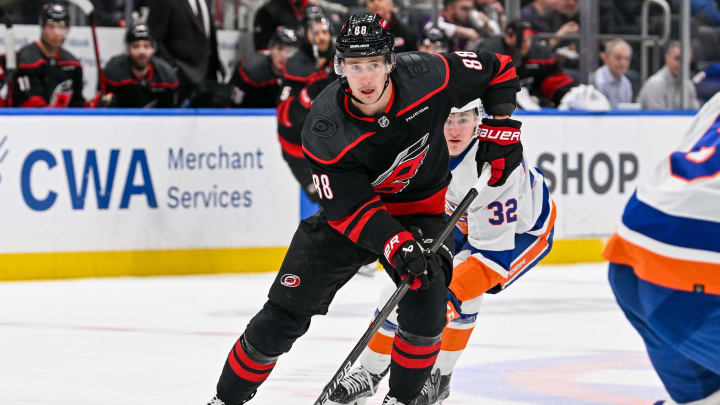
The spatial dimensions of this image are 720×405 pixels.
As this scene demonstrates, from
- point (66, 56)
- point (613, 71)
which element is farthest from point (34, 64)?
point (613, 71)

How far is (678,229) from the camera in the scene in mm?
2471

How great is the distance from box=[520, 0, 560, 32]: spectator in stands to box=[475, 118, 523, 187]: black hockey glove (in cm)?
545

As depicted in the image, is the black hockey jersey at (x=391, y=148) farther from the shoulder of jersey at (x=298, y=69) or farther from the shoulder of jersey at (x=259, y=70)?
the shoulder of jersey at (x=259, y=70)

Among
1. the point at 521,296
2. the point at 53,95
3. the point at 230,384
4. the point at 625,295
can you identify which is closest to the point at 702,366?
the point at 625,295

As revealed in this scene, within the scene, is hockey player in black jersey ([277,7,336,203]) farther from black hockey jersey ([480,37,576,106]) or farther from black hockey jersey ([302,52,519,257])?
black hockey jersey ([302,52,519,257])

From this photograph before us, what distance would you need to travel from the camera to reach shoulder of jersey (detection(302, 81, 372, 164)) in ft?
11.1

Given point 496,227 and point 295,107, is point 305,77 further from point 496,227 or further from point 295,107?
point 496,227

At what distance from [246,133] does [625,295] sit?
5288mm

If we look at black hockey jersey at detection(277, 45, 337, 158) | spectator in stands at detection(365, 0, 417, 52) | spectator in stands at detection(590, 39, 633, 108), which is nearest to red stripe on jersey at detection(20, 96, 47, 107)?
black hockey jersey at detection(277, 45, 337, 158)

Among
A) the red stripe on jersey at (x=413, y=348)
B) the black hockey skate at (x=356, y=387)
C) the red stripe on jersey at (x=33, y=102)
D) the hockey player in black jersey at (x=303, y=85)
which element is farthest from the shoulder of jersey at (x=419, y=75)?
the red stripe on jersey at (x=33, y=102)

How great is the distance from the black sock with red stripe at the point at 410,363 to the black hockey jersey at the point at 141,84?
4612 mm

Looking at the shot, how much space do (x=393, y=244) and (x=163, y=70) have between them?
495 cm

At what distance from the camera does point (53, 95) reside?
25.3 feet

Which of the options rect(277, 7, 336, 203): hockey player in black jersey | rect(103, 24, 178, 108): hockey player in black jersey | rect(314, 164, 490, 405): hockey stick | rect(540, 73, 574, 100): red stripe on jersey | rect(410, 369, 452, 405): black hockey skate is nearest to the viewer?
rect(314, 164, 490, 405): hockey stick
